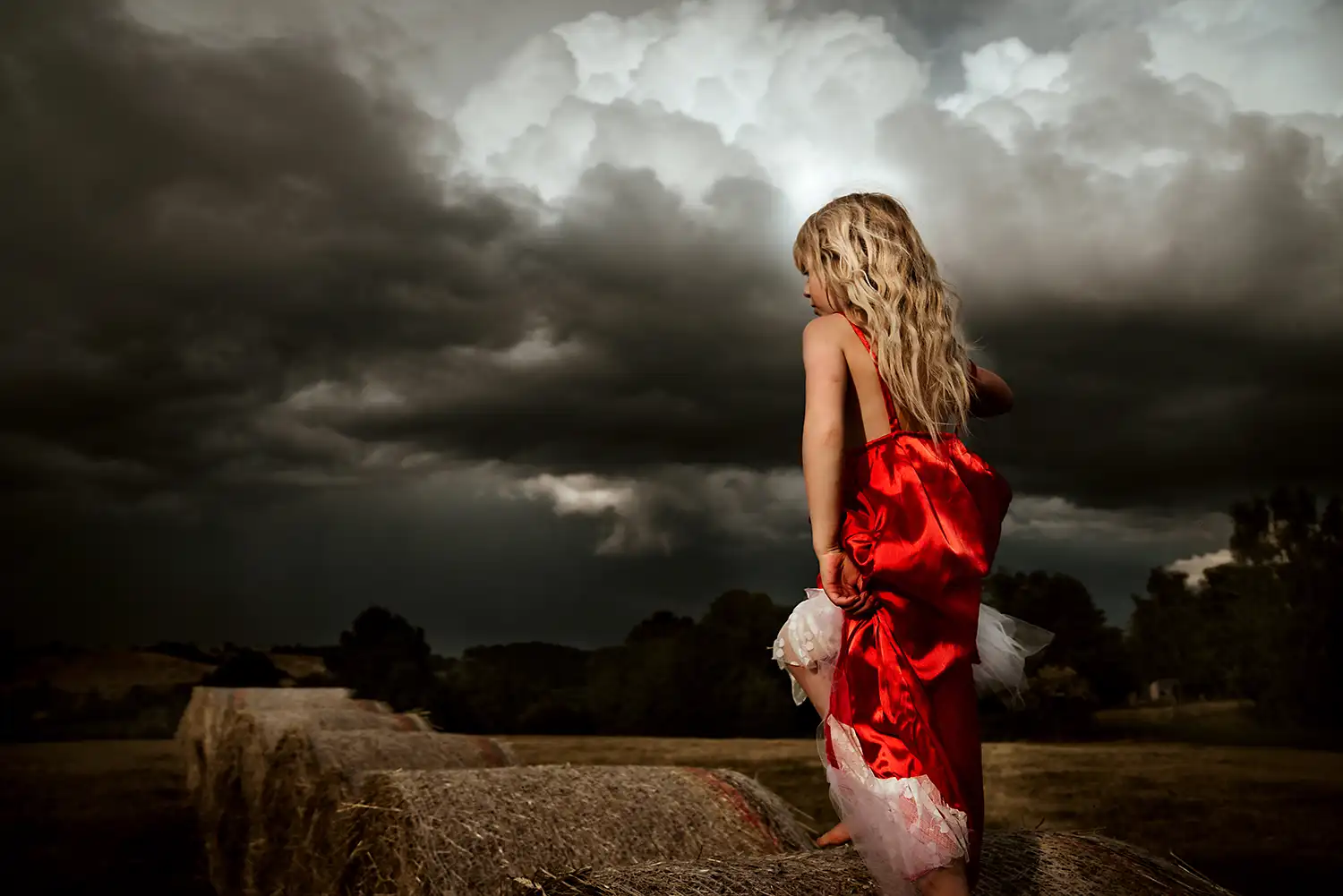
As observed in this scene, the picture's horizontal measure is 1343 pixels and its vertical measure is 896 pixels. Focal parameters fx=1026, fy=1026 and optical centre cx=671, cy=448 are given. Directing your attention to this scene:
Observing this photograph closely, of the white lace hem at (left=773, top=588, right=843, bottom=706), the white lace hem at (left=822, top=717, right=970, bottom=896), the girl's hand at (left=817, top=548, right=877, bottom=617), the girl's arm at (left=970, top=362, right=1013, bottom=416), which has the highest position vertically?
the girl's arm at (left=970, top=362, right=1013, bottom=416)

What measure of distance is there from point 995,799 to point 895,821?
3.49m

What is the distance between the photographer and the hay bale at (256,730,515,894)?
363 centimetres

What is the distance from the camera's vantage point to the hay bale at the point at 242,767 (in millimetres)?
4289

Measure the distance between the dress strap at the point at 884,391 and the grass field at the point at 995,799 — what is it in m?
3.00

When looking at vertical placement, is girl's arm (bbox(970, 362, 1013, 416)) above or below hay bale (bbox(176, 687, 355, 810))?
above

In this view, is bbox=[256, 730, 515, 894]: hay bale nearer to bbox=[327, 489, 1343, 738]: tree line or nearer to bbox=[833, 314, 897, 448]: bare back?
bbox=[327, 489, 1343, 738]: tree line

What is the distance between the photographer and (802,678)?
179 centimetres

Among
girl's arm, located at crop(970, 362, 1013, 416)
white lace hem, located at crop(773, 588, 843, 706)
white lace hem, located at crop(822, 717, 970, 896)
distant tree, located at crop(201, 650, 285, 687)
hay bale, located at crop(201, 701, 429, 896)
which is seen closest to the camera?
white lace hem, located at crop(822, 717, 970, 896)

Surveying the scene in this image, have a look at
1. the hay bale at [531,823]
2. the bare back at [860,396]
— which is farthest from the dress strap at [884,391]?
the hay bale at [531,823]

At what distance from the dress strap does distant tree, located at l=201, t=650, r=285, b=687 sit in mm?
5387

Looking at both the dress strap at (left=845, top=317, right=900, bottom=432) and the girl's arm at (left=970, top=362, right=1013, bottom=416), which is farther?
the girl's arm at (left=970, top=362, right=1013, bottom=416)

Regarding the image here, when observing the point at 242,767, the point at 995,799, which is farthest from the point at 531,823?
the point at 995,799

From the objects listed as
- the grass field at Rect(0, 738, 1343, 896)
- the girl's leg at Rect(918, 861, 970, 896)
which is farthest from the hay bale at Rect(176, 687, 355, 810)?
the girl's leg at Rect(918, 861, 970, 896)

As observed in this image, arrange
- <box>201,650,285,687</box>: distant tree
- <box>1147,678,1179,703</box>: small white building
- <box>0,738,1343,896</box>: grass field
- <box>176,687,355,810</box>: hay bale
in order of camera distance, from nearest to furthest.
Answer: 1. <box>0,738,1343,896</box>: grass field
2. <box>1147,678,1179,703</box>: small white building
3. <box>176,687,355,810</box>: hay bale
4. <box>201,650,285,687</box>: distant tree
